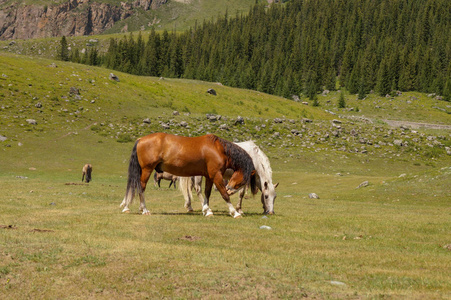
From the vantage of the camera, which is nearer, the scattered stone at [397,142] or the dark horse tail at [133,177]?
the dark horse tail at [133,177]

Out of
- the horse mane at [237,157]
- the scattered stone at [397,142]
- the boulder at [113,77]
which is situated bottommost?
the scattered stone at [397,142]

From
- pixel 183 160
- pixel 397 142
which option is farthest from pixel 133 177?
pixel 397 142

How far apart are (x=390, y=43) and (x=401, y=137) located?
393ft

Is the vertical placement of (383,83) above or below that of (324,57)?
below

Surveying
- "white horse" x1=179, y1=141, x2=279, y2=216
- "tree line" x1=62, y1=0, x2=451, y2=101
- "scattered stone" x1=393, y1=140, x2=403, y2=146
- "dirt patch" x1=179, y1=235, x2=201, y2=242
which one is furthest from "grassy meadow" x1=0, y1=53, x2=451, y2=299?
"tree line" x1=62, y1=0, x2=451, y2=101

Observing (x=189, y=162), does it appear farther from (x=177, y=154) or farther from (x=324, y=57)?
(x=324, y=57)

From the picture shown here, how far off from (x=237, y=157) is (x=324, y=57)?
16415 cm

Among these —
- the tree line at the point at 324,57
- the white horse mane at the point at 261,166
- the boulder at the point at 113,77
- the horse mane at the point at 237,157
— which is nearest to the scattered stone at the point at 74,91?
the boulder at the point at 113,77

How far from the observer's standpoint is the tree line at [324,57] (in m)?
149

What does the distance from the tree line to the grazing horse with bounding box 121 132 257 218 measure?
426ft

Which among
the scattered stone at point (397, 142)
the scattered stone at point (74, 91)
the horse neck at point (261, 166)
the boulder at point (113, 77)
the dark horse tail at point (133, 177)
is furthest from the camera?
the boulder at point (113, 77)

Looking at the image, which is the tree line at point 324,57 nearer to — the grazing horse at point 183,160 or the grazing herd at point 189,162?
the grazing herd at point 189,162

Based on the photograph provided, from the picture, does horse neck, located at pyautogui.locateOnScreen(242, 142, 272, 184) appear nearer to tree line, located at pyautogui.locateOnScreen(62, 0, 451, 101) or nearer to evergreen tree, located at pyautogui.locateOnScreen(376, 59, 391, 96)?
tree line, located at pyautogui.locateOnScreen(62, 0, 451, 101)

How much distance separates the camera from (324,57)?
171 metres
